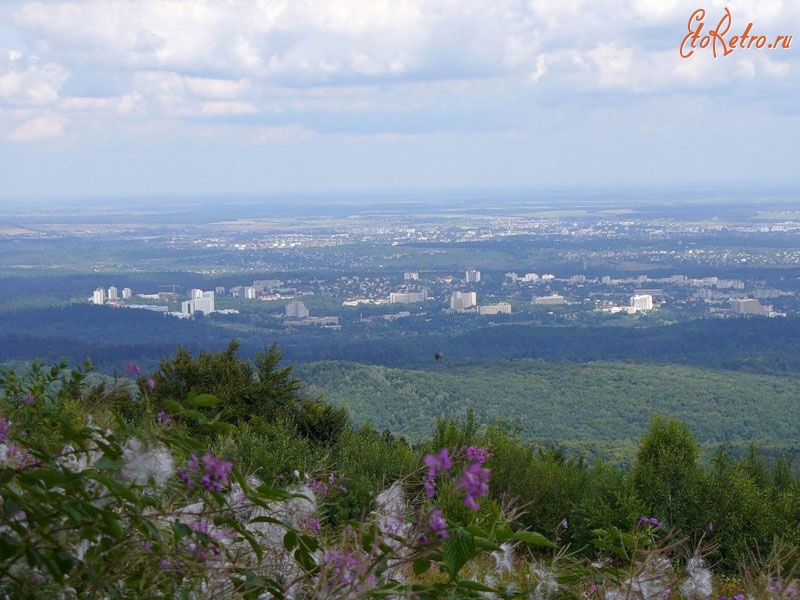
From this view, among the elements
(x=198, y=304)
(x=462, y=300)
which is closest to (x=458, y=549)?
(x=198, y=304)

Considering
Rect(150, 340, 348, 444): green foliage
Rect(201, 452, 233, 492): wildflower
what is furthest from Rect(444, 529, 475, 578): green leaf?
Rect(150, 340, 348, 444): green foliage

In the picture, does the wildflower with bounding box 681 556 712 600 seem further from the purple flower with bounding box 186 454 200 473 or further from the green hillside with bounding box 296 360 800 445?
the green hillside with bounding box 296 360 800 445

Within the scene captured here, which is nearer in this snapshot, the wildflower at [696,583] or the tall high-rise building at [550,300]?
the wildflower at [696,583]

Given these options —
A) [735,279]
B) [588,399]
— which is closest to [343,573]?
[588,399]

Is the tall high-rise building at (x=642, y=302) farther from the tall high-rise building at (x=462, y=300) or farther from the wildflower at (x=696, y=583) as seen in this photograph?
the wildflower at (x=696, y=583)

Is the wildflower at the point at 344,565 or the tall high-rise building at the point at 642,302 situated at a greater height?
the wildflower at the point at 344,565

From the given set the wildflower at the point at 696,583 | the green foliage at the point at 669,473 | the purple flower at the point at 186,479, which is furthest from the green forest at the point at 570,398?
the purple flower at the point at 186,479
